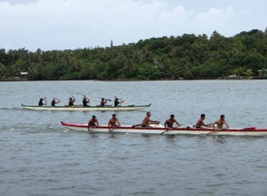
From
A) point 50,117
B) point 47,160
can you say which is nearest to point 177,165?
point 47,160

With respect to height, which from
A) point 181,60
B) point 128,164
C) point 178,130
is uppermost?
point 181,60

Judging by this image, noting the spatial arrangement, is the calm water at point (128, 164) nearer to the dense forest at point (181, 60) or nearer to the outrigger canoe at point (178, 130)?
the outrigger canoe at point (178, 130)

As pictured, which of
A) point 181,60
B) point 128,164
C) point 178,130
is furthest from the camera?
point 181,60

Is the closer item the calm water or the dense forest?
the calm water

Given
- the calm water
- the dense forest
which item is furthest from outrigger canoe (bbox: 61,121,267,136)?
the dense forest

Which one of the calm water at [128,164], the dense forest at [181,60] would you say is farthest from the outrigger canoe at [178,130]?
the dense forest at [181,60]

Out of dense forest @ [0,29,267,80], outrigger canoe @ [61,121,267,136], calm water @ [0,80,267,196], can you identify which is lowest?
calm water @ [0,80,267,196]

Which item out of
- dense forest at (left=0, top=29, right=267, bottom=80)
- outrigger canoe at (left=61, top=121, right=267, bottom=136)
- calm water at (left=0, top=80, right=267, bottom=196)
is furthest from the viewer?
dense forest at (left=0, top=29, right=267, bottom=80)

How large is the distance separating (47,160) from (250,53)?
143 metres

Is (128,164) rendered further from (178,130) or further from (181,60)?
(181,60)

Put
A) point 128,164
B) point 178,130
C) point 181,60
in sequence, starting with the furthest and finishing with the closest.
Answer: point 181,60, point 178,130, point 128,164

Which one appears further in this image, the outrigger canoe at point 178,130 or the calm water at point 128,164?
the outrigger canoe at point 178,130

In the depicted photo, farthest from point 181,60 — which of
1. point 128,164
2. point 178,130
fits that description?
point 128,164

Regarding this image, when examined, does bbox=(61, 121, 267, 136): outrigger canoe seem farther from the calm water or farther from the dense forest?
the dense forest
